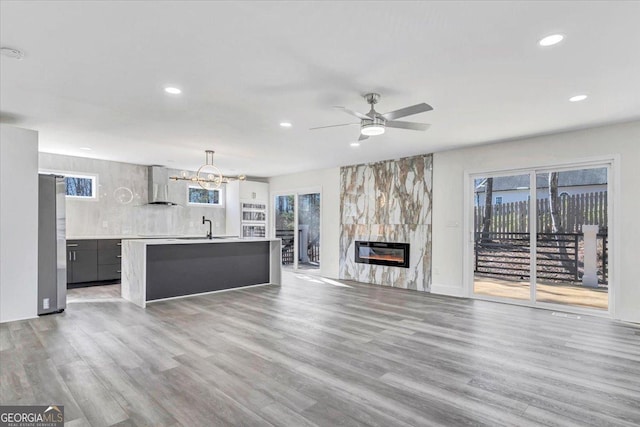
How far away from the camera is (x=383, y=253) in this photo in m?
7.21

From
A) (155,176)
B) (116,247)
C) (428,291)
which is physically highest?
(155,176)

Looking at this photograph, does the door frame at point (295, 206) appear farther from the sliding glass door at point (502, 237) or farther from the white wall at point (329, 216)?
the sliding glass door at point (502, 237)

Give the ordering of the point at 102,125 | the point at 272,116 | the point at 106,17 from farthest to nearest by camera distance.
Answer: the point at 102,125 < the point at 272,116 < the point at 106,17

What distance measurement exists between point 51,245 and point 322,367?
4.31 metres

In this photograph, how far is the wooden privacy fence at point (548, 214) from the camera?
15.6 feet

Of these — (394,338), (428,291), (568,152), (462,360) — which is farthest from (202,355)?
(568,152)

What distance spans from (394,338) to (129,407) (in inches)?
100

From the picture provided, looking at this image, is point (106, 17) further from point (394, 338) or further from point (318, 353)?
point (394, 338)

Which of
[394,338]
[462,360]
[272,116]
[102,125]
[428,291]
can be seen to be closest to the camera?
[462,360]

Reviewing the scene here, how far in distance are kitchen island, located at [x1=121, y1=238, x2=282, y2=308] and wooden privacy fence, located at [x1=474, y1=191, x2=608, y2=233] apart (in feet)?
13.5

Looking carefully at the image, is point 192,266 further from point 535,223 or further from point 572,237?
point 572,237

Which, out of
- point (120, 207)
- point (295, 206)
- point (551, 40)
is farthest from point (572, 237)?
point (120, 207)

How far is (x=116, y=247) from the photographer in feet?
22.7

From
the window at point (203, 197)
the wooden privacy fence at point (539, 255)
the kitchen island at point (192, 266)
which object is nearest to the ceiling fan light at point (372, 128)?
the wooden privacy fence at point (539, 255)
